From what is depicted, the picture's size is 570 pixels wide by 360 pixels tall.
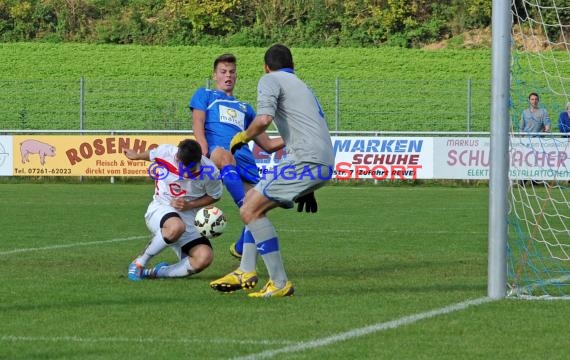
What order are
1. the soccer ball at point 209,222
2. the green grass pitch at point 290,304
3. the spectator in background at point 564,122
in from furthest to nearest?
1. the spectator in background at point 564,122
2. the soccer ball at point 209,222
3. the green grass pitch at point 290,304

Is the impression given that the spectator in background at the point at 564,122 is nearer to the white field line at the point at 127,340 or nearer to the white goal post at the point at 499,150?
the white goal post at the point at 499,150

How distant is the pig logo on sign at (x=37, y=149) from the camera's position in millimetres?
27047

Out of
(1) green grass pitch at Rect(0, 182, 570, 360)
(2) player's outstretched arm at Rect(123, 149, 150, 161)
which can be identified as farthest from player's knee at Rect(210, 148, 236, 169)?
(1) green grass pitch at Rect(0, 182, 570, 360)

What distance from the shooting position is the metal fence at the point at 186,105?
110 ft

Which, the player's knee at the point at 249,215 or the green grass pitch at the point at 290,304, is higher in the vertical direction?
the player's knee at the point at 249,215

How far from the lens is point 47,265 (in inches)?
447

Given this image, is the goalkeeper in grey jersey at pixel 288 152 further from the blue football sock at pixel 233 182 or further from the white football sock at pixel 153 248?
the blue football sock at pixel 233 182

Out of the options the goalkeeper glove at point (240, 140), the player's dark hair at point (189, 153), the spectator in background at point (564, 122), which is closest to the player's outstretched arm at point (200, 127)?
the player's dark hair at point (189, 153)

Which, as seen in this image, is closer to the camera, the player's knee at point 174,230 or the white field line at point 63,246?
the player's knee at point 174,230

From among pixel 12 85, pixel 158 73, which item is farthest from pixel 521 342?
pixel 158 73

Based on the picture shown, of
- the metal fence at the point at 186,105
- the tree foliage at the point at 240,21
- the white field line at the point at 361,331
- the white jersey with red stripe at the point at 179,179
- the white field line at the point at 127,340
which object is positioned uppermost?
the tree foliage at the point at 240,21

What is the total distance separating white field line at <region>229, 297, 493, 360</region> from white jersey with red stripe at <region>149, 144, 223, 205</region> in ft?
8.89

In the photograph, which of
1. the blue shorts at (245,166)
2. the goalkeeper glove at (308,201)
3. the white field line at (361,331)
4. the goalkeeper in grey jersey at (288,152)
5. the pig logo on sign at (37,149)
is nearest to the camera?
the white field line at (361,331)

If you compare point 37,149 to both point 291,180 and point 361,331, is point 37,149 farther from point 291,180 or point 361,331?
point 361,331
